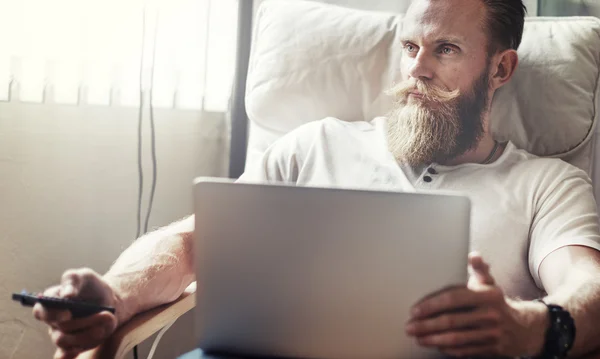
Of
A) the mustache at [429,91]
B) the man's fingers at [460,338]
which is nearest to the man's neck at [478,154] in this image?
the mustache at [429,91]

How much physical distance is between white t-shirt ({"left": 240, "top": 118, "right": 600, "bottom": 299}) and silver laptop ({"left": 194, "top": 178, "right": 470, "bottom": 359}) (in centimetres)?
33

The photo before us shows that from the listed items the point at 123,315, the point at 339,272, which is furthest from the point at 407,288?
the point at 123,315

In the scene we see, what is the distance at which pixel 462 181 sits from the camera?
3.48 ft

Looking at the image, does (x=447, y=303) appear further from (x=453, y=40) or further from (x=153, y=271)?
(x=453, y=40)

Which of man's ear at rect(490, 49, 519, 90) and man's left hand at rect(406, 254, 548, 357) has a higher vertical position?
man's ear at rect(490, 49, 519, 90)

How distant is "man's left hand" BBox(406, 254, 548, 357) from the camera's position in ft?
2.00

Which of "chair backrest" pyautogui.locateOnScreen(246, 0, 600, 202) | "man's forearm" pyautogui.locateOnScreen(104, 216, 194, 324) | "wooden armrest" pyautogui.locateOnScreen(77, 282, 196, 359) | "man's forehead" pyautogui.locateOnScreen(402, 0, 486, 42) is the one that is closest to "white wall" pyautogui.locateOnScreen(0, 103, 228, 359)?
"chair backrest" pyautogui.locateOnScreen(246, 0, 600, 202)

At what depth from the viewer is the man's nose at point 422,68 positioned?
110 centimetres

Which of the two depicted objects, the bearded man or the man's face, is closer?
the bearded man

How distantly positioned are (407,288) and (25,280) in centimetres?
97

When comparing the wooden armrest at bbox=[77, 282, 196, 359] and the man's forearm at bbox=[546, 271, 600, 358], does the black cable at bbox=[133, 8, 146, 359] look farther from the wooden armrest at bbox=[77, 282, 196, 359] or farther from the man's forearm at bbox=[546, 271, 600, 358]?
the man's forearm at bbox=[546, 271, 600, 358]

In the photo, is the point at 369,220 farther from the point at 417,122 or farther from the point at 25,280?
the point at 25,280

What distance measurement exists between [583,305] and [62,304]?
0.69 m

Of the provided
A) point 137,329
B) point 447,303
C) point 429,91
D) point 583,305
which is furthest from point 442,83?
point 137,329
